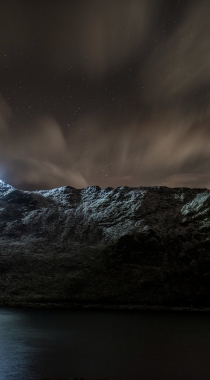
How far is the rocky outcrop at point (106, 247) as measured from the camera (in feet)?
255

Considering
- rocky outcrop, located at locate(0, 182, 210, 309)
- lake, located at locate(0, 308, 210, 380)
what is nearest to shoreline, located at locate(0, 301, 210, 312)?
rocky outcrop, located at locate(0, 182, 210, 309)

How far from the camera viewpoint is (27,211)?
5079 inches

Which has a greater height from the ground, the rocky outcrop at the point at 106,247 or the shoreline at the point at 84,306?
the rocky outcrop at the point at 106,247

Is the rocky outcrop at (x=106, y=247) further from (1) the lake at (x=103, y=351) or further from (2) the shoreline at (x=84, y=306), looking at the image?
(1) the lake at (x=103, y=351)

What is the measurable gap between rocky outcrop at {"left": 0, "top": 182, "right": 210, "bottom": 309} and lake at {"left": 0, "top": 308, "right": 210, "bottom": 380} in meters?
32.3

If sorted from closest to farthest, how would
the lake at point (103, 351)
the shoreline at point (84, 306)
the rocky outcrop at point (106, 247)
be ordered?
1. the lake at point (103, 351)
2. the shoreline at point (84, 306)
3. the rocky outcrop at point (106, 247)

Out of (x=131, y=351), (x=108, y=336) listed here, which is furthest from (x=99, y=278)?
(x=131, y=351)

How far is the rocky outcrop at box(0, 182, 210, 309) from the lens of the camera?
7788 cm

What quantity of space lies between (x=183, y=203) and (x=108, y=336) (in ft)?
331

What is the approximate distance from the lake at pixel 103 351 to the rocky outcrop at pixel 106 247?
3226 cm

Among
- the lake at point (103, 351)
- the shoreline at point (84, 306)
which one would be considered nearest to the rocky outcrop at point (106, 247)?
the shoreline at point (84, 306)

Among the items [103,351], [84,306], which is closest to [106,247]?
[84,306]

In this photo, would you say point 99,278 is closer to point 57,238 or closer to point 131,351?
point 57,238

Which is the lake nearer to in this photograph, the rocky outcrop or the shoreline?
the shoreline
